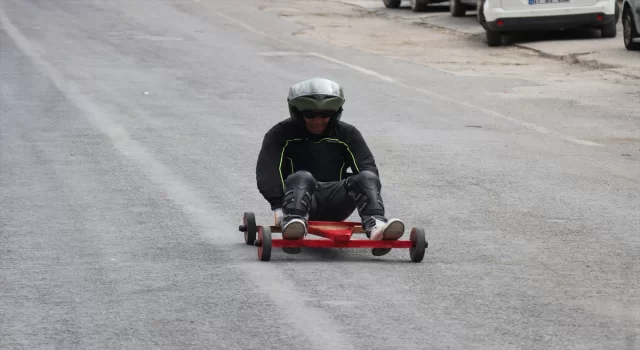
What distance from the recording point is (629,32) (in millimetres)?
22344

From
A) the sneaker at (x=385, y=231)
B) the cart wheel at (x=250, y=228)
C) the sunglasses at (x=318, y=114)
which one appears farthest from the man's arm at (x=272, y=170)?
the sneaker at (x=385, y=231)

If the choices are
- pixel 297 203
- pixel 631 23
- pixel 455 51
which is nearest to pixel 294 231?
pixel 297 203

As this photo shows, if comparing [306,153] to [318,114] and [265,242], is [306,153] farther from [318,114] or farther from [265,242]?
[265,242]

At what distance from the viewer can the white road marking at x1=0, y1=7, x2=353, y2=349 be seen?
6133mm

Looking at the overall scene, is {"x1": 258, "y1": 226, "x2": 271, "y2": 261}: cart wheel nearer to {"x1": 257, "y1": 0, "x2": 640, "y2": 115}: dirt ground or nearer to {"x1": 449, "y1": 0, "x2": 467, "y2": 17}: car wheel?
{"x1": 257, "y1": 0, "x2": 640, "y2": 115}: dirt ground

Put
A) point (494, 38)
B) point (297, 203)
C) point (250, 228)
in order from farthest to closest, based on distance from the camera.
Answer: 1. point (494, 38)
2. point (250, 228)
3. point (297, 203)

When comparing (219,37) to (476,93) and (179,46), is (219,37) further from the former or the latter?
(476,93)

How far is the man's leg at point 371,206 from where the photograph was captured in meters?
7.73

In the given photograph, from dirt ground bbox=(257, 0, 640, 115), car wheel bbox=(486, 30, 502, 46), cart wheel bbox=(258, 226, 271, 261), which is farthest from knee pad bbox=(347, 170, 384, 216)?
car wheel bbox=(486, 30, 502, 46)

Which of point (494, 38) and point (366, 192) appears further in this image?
point (494, 38)

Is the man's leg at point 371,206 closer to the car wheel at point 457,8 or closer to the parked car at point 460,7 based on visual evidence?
the parked car at point 460,7

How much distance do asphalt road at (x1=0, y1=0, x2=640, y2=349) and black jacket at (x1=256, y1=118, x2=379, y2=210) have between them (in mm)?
494

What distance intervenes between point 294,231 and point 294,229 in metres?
0.01

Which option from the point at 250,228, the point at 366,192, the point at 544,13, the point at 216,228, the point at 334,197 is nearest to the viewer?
the point at 366,192
